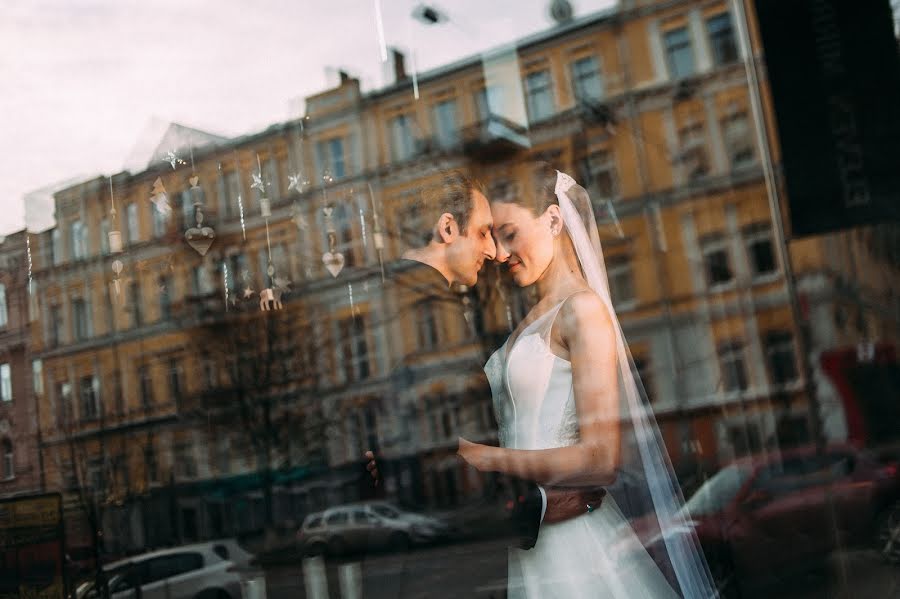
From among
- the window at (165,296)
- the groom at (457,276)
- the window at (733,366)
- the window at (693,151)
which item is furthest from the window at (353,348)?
the window at (733,366)

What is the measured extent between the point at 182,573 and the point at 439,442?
2.81 feet

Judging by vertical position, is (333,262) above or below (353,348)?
above

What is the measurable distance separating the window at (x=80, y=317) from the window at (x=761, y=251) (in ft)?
7.22

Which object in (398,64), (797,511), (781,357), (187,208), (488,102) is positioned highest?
(398,64)

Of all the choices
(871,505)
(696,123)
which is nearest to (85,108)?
(696,123)

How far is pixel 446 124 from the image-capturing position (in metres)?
2.69

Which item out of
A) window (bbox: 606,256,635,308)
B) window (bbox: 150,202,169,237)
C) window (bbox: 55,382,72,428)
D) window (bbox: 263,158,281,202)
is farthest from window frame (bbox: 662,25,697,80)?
window (bbox: 55,382,72,428)

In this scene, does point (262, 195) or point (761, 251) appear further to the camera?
point (761, 251)

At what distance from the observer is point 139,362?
8.31ft

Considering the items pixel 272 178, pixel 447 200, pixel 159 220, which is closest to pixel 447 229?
pixel 447 200

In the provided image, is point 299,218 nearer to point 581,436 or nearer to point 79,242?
point 79,242

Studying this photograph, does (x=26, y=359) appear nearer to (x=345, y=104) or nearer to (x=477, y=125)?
(x=345, y=104)

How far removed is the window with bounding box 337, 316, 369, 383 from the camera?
2.66 meters

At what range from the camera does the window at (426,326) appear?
2.69 meters
